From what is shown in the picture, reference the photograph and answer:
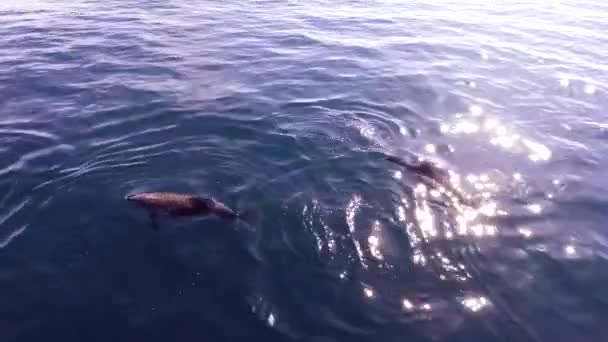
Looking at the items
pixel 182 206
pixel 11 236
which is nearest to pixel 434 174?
pixel 182 206

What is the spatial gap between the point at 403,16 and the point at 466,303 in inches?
773

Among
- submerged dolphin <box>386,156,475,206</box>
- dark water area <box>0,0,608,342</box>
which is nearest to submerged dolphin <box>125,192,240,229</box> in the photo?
dark water area <box>0,0,608,342</box>

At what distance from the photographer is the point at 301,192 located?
9.30 m

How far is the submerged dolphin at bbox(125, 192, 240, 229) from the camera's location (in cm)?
857

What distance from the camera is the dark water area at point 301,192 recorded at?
680 centimetres

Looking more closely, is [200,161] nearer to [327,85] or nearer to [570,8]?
[327,85]

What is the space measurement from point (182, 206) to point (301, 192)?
2.25 m

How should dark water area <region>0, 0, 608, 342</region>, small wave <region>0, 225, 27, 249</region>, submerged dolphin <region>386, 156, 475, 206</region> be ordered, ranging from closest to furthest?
dark water area <region>0, 0, 608, 342</region> < small wave <region>0, 225, 27, 249</region> < submerged dolphin <region>386, 156, 475, 206</region>

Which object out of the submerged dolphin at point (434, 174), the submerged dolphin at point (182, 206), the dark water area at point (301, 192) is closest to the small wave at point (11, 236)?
the dark water area at point (301, 192)

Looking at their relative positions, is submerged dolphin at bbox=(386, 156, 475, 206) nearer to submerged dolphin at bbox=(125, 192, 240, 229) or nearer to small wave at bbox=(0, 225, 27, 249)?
submerged dolphin at bbox=(125, 192, 240, 229)

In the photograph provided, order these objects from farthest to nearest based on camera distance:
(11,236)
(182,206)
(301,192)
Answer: (301,192) → (182,206) → (11,236)

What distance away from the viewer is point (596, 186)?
9750 millimetres

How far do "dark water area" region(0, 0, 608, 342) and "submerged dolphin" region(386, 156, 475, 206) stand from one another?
0.70ft

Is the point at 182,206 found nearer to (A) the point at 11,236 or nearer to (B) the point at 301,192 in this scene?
(B) the point at 301,192
